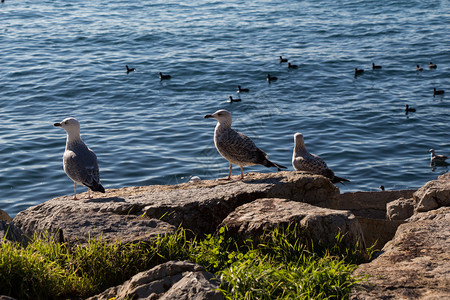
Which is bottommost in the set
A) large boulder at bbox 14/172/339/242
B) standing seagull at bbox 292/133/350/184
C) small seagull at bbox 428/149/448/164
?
small seagull at bbox 428/149/448/164

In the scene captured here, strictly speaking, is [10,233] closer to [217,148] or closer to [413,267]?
[413,267]

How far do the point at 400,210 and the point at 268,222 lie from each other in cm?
369

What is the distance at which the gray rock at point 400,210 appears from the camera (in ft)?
32.9

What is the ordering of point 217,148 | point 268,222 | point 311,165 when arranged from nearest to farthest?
point 268,222 → point 217,148 → point 311,165

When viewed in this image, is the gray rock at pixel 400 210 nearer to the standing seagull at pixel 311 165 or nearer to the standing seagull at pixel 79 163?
the standing seagull at pixel 311 165

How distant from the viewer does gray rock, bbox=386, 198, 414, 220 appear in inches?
394

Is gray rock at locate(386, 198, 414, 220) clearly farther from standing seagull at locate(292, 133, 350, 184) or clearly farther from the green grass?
standing seagull at locate(292, 133, 350, 184)

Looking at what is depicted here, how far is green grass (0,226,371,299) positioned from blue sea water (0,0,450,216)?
28.8 feet

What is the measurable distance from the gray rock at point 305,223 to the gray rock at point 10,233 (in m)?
2.42

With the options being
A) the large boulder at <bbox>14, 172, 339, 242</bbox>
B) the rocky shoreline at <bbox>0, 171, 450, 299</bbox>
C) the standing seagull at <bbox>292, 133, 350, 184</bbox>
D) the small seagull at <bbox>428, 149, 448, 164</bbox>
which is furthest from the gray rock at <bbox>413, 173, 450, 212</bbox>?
the small seagull at <bbox>428, 149, 448, 164</bbox>

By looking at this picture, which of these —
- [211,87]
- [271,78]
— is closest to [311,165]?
[211,87]

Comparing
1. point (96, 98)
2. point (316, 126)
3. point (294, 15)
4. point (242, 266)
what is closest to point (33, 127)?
point (96, 98)

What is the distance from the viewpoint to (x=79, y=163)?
1064cm

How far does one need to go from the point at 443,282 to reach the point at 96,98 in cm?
2021
